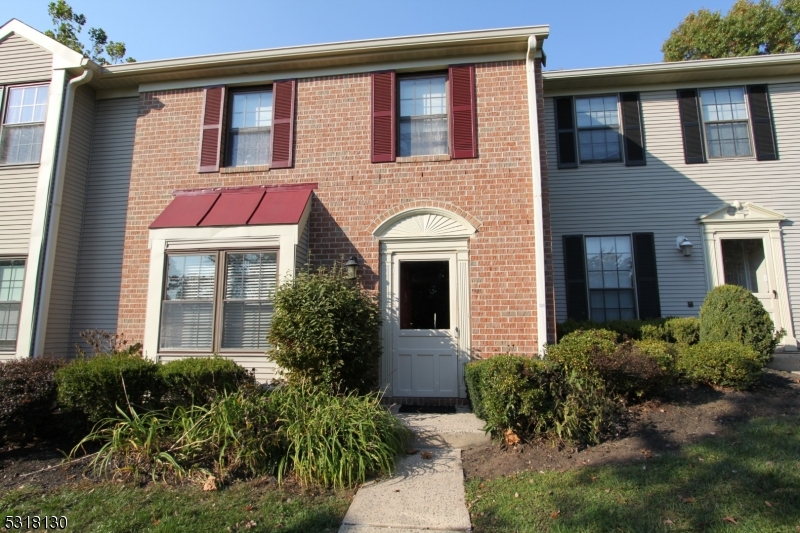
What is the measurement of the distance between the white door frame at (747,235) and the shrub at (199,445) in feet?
28.5

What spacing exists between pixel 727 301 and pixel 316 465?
646cm

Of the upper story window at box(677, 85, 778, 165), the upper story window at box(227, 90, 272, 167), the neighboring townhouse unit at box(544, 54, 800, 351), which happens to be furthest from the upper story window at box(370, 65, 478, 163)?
the upper story window at box(677, 85, 778, 165)

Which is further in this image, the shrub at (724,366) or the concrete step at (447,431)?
the shrub at (724,366)

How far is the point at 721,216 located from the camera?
9164mm

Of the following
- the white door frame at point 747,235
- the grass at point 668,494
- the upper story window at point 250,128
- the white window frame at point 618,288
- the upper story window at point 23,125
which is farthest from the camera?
the white window frame at point 618,288

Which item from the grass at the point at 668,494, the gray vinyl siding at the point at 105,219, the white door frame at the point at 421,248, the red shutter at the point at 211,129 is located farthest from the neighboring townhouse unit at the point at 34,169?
the grass at the point at 668,494

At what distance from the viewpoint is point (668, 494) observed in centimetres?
358

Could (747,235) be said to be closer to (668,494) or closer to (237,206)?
(668,494)

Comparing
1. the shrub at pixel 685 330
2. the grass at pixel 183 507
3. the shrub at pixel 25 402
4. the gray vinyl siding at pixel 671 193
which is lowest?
the grass at pixel 183 507

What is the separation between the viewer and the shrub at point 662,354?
5.67m

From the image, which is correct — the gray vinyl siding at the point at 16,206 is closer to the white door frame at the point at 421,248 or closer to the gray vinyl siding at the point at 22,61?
the gray vinyl siding at the point at 22,61

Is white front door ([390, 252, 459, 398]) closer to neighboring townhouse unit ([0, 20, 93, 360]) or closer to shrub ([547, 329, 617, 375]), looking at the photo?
shrub ([547, 329, 617, 375])

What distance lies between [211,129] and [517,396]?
260 inches

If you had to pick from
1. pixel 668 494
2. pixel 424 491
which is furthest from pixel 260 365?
pixel 668 494
